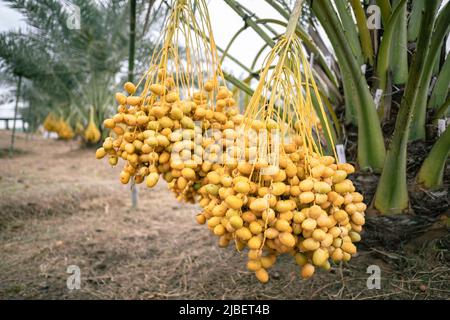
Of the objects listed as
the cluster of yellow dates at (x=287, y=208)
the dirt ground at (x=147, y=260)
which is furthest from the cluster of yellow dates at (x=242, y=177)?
the dirt ground at (x=147, y=260)

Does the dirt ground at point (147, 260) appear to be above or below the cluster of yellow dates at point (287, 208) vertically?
below

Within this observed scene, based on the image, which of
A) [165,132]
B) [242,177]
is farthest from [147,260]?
[242,177]

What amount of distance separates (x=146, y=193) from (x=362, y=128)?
3.22 metres

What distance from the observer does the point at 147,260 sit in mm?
2025

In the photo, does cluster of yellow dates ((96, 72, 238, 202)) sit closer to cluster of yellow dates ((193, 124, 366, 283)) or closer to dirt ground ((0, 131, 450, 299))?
cluster of yellow dates ((193, 124, 366, 283))

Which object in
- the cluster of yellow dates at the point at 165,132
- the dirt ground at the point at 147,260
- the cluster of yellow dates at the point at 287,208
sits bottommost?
the dirt ground at the point at 147,260

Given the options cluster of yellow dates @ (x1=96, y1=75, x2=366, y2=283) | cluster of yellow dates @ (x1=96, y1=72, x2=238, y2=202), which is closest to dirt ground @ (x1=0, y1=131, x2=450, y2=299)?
cluster of yellow dates @ (x1=96, y1=75, x2=366, y2=283)

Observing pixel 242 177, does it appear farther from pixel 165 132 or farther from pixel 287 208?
pixel 165 132

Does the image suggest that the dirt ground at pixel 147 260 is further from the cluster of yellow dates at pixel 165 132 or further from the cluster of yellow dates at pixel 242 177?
the cluster of yellow dates at pixel 165 132

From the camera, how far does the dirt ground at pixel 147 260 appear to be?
4.30ft

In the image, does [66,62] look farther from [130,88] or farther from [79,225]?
[130,88]

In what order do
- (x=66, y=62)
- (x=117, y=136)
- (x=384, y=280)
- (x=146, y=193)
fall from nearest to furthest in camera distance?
(x=117, y=136) → (x=384, y=280) → (x=146, y=193) → (x=66, y=62)

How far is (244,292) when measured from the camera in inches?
60.2
